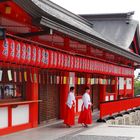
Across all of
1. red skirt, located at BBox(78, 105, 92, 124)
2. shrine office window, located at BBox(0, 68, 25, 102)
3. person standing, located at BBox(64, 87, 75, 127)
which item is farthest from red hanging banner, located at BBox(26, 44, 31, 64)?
red skirt, located at BBox(78, 105, 92, 124)

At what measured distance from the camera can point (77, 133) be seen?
47.0 feet

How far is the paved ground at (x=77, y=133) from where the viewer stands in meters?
13.0

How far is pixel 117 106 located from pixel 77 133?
7.53 meters

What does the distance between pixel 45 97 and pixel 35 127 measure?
1.94 meters

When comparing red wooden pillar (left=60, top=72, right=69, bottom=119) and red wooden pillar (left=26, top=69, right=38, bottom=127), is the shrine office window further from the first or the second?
red wooden pillar (left=60, top=72, right=69, bottom=119)

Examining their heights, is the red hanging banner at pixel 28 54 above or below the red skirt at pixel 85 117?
above

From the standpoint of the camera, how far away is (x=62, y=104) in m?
18.3

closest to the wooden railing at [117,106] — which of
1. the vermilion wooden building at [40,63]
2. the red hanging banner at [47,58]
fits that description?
the vermilion wooden building at [40,63]

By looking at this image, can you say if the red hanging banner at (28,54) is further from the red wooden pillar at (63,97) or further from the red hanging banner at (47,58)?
the red wooden pillar at (63,97)

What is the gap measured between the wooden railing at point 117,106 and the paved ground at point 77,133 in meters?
1.90

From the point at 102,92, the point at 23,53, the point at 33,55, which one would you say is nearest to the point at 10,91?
the point at 33,55

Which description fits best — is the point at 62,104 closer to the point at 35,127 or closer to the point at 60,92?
the point at 60,92

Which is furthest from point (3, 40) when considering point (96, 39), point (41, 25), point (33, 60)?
point (96, 39)

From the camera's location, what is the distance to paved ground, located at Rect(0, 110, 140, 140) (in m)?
13.0
